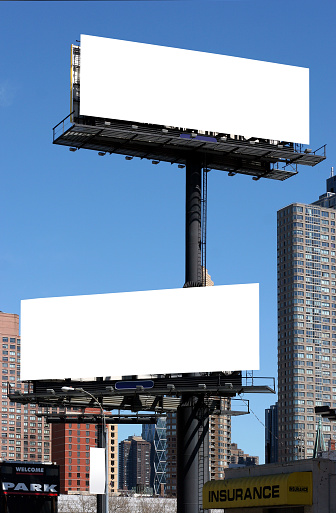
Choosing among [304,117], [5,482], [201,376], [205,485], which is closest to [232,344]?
[201,376]

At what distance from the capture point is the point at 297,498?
152ft

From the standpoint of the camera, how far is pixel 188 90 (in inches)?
2576

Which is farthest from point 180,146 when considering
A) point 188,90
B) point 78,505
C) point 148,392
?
point 78,505

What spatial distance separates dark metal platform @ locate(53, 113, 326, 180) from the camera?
63875 millimetres

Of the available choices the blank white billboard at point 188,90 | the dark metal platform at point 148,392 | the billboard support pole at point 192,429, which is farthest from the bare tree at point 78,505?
the blank white billboard at point 188,90

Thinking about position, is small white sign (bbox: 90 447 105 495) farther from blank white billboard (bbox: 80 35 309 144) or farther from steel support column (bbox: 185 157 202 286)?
blank white billboard (bbox: 80 35 309 144)

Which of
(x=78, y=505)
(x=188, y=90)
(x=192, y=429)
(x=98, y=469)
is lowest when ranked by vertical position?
(x=78, y=505)

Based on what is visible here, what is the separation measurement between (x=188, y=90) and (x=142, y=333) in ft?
56.7

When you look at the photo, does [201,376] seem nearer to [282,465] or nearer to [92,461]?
[282,465]

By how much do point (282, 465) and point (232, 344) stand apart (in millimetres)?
12706

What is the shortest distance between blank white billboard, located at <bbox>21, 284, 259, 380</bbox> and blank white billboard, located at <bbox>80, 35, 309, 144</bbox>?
40.9ft

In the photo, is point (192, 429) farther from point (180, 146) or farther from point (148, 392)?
point (180, 146)

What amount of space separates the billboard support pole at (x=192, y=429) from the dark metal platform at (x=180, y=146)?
3660 millimetres

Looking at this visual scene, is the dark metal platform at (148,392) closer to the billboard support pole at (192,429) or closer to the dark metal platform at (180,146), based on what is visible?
the billboard support pole at (192,429)
